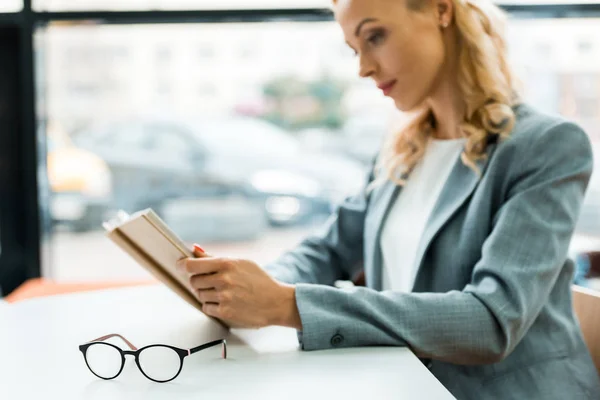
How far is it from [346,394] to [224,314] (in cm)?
26

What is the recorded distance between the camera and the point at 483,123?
127cm

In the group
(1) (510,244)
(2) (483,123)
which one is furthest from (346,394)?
(2) (483,123)

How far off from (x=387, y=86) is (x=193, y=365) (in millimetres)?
683

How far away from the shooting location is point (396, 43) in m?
1.25

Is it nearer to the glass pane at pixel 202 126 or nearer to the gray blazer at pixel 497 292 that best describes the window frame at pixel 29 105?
the glass pane at pixel 202 126

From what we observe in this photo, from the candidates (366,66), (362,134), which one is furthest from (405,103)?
(362,134)

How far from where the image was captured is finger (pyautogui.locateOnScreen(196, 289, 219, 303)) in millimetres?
1012

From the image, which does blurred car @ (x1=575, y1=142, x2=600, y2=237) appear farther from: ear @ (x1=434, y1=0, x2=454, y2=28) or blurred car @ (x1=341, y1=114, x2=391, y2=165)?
ear @ (x1=434, y1=0, x2=454, y2=28)

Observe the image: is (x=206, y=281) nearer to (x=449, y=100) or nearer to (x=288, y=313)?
(x=288, y=313)

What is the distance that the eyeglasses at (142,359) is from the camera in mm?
894

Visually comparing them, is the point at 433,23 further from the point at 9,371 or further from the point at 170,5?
the point at 170,5

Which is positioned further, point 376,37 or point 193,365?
point 376,37

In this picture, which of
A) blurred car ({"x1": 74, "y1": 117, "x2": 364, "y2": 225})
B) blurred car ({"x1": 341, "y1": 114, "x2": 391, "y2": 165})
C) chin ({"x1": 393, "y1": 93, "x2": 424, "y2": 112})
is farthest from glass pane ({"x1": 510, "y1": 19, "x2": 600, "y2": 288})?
chin ({"x1": 393, "y1": 93, "x2": 424, "y2": 112})

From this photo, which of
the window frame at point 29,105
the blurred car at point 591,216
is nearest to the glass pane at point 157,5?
the window frame at point 29,105
